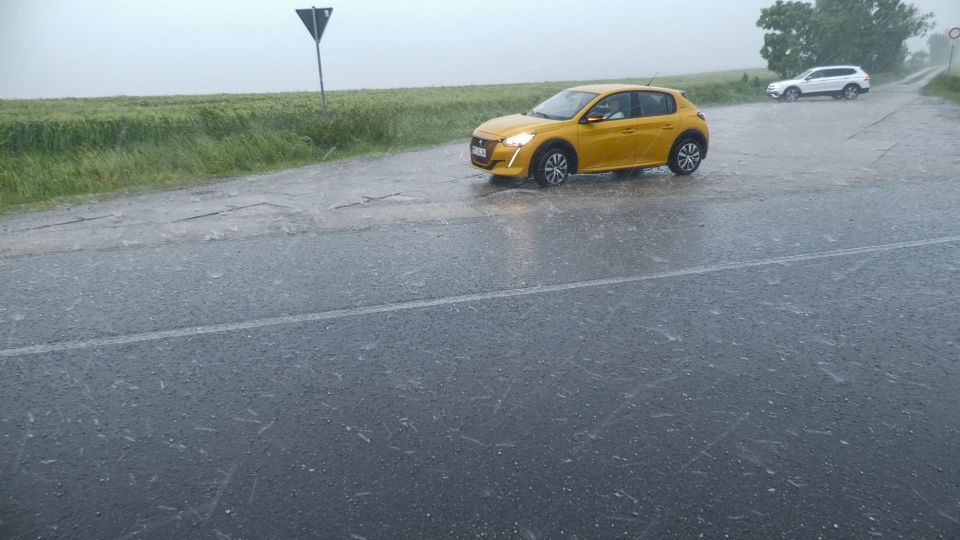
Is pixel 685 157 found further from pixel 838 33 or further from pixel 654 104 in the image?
pixel 838 33

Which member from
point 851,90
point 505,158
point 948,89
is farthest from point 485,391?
point 948,89

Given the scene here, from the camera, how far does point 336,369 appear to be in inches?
181

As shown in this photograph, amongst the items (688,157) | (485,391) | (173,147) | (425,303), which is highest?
(173,147)

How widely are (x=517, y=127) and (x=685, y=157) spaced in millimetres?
3304

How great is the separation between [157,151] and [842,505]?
1435cm

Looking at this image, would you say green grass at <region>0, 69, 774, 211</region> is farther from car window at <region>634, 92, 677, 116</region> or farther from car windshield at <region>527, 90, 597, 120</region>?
car window at <region>634, 92, 677, 116</region>

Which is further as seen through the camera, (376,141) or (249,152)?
(376,141)

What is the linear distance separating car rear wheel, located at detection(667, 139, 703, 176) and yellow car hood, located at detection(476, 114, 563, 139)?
2.42m

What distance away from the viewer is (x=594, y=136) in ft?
37.6

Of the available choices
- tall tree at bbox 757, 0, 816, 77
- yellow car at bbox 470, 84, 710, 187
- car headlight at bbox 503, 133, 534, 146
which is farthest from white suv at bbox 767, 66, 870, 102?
car headlight at bbox 503, 133, 534, 146

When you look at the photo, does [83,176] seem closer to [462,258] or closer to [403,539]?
[462,258]

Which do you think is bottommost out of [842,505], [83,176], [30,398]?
[842,505]

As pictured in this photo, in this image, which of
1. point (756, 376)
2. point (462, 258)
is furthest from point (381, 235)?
point (756, 376)

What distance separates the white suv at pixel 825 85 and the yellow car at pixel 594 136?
28702 mm
